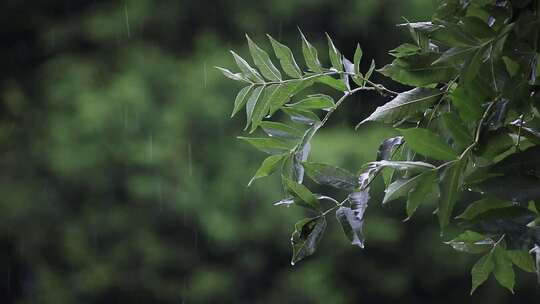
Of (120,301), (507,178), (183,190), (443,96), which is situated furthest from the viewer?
(120,301)

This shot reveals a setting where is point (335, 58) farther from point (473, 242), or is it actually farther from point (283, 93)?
point (473, 242)

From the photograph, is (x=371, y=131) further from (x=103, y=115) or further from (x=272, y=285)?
(x=103, y=115)

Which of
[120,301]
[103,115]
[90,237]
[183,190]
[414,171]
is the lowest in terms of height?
[120,301]

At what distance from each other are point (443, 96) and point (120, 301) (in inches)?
160

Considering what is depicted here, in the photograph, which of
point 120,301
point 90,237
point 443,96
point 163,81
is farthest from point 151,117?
point 443,96

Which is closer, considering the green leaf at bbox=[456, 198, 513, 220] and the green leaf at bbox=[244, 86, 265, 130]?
the green leaf at bbox=[456, 198, 513, 220]

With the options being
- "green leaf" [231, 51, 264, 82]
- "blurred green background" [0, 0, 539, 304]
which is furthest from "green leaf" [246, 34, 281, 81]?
"blurred green background" [0, 0, 539, 304]

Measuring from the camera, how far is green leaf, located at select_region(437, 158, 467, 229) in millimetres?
599

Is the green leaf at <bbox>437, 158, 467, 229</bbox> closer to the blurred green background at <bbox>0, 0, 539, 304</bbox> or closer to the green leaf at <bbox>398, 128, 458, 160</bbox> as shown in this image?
the green leaf at <bbox>398, 128, 458, 160</bbox>

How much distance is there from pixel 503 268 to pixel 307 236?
17cm

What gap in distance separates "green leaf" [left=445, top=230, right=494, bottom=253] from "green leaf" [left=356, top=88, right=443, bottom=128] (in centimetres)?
11

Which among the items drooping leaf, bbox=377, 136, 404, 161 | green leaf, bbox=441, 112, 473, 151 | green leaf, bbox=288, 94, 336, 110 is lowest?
drooping leaf, bbox=377, 136, 404, 161

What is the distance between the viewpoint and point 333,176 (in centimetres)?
70

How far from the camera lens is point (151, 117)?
442 cm
